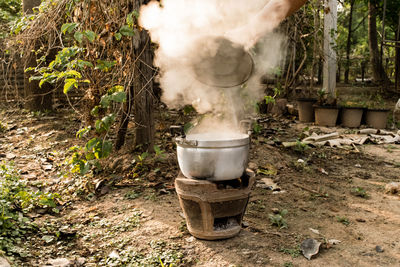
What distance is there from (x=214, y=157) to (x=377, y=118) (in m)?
6.78

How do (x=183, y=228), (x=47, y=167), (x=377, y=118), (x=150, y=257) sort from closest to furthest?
(x=150, y=257) → (x=183, y=228) → (x=47, y=167) → (x=377, y=118)

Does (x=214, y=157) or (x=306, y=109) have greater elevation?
(x=214, y=157)

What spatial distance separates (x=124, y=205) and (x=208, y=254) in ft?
4.09

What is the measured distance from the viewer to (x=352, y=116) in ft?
27.5

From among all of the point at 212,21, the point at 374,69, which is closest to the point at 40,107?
the point at 212,21

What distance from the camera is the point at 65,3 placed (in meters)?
4.52

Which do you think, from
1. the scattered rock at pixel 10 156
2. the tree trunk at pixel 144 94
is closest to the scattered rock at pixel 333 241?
the tree trunk at pixel 144 94

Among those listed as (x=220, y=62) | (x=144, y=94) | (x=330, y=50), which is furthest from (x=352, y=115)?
(x=220, y=62)

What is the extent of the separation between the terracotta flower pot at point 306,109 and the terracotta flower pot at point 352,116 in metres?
0.78

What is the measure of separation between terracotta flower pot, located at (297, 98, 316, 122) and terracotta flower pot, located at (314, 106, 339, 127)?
302 mm

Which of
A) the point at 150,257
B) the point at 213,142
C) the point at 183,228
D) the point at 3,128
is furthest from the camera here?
the point at 3,128

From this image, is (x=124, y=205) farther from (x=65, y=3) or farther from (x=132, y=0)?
(x=65, y=3)

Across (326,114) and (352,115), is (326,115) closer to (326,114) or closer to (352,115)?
(326,114)

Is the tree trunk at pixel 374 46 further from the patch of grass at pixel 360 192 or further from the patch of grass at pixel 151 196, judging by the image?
the patch of grass at pixel 151 196
